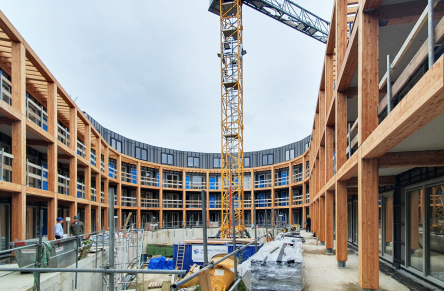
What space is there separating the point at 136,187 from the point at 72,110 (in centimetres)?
1831

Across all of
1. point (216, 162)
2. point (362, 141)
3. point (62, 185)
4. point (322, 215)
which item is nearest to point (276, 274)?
point (362, 141)

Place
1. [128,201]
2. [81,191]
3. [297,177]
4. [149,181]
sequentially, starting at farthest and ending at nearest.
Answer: [149,181] → [297,177] → [128,201] → [81,191]

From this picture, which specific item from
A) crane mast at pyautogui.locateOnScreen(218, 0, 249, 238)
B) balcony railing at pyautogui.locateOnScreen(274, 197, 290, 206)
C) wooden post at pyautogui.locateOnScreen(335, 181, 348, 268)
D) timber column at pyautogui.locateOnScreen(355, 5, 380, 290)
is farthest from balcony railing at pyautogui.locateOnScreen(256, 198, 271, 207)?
timber column at pyautogui.locateOnScreen(355, 5, 380, 290)

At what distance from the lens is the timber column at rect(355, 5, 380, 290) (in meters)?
6.28

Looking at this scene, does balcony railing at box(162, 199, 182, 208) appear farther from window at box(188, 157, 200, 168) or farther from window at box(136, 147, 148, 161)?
window at box(136, 147, 148, 161)

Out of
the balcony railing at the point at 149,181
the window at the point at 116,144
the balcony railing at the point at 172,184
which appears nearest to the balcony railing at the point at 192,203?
the balcony railing at the point at 172,184

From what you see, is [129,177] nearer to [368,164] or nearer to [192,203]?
[192,203]

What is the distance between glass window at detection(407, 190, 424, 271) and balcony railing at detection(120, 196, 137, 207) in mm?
28509

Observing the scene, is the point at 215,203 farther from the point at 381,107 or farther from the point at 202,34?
the point at 202,34

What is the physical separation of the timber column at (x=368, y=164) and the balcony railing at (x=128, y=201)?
2976cm

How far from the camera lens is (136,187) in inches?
1390

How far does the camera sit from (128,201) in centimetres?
3431

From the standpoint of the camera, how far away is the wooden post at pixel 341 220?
9.55 metres

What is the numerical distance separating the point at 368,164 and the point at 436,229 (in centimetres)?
265
